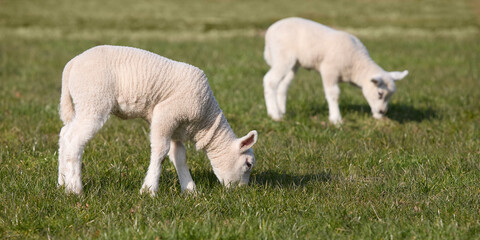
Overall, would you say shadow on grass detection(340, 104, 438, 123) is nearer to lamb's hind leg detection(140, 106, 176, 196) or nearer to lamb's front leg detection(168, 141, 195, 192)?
lamb's front leg detection(168, 141, 195, 192)

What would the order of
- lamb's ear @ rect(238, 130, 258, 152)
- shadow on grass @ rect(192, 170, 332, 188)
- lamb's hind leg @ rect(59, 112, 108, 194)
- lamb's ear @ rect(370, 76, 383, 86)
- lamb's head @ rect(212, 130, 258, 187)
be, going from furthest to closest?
lamb's ear @ rect(370, 76, 383, 86) → shadow on grass @ rect(192, 170, 332, 188) → lamb's head @ rect(212, 130, 258, 187) → lamb's ear @ rect(238, 130, 258, 152) → lamb's hind leg @ rect(59, 112, 108, 194)

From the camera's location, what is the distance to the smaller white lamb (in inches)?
368

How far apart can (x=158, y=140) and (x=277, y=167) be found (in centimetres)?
164

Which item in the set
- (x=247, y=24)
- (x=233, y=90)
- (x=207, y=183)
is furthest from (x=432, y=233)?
(x=247, y=24)

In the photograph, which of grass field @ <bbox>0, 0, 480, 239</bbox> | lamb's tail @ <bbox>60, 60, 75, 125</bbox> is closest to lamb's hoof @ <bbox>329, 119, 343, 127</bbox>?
grass field @ <bbox>0, 0, 480, 239</bbox>

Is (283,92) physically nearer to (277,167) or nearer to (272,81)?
(272,81)

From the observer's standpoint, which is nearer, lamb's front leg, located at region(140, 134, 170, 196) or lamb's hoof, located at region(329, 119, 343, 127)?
lamb's front leg, located at region(140, 134, 170, 196)

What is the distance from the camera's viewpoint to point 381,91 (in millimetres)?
9305

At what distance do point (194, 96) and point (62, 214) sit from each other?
147 cm

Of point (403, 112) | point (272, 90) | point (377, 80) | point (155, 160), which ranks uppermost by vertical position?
point (155, 160)

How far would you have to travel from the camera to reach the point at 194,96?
529 cm

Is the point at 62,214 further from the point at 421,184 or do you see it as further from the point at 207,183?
the point at 421,184

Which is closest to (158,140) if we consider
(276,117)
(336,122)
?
(276,117)

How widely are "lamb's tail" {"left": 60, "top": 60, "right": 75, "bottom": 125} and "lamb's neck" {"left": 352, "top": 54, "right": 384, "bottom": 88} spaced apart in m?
5.21
